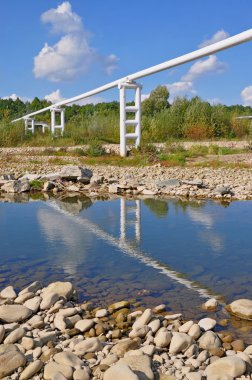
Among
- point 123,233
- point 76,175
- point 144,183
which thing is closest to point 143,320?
point 123,233

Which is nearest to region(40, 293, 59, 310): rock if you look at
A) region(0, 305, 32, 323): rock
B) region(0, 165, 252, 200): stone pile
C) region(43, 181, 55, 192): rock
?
region(0, 305, 32, 323): rock

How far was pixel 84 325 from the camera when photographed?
352 cm

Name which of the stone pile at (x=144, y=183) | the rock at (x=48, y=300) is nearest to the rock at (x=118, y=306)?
the rock at (x=48, y=300)

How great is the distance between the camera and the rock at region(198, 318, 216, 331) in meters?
3.51

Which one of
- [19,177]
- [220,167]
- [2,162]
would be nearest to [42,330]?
[19,177]

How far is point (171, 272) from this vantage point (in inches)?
195

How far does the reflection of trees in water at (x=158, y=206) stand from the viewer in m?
8.26

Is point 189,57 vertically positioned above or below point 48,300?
above

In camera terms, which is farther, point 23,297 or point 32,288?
point 32,288

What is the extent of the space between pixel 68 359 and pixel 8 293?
1.52 metres

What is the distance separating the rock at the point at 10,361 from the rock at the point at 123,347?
2.05 feet

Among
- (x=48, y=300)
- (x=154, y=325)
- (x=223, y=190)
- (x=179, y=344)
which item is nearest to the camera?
(x=179, y=344)

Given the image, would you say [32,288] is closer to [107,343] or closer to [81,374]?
[107,343]

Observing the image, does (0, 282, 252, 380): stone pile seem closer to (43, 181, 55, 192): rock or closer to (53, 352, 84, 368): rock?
(53, 352, 84, 368): rock
